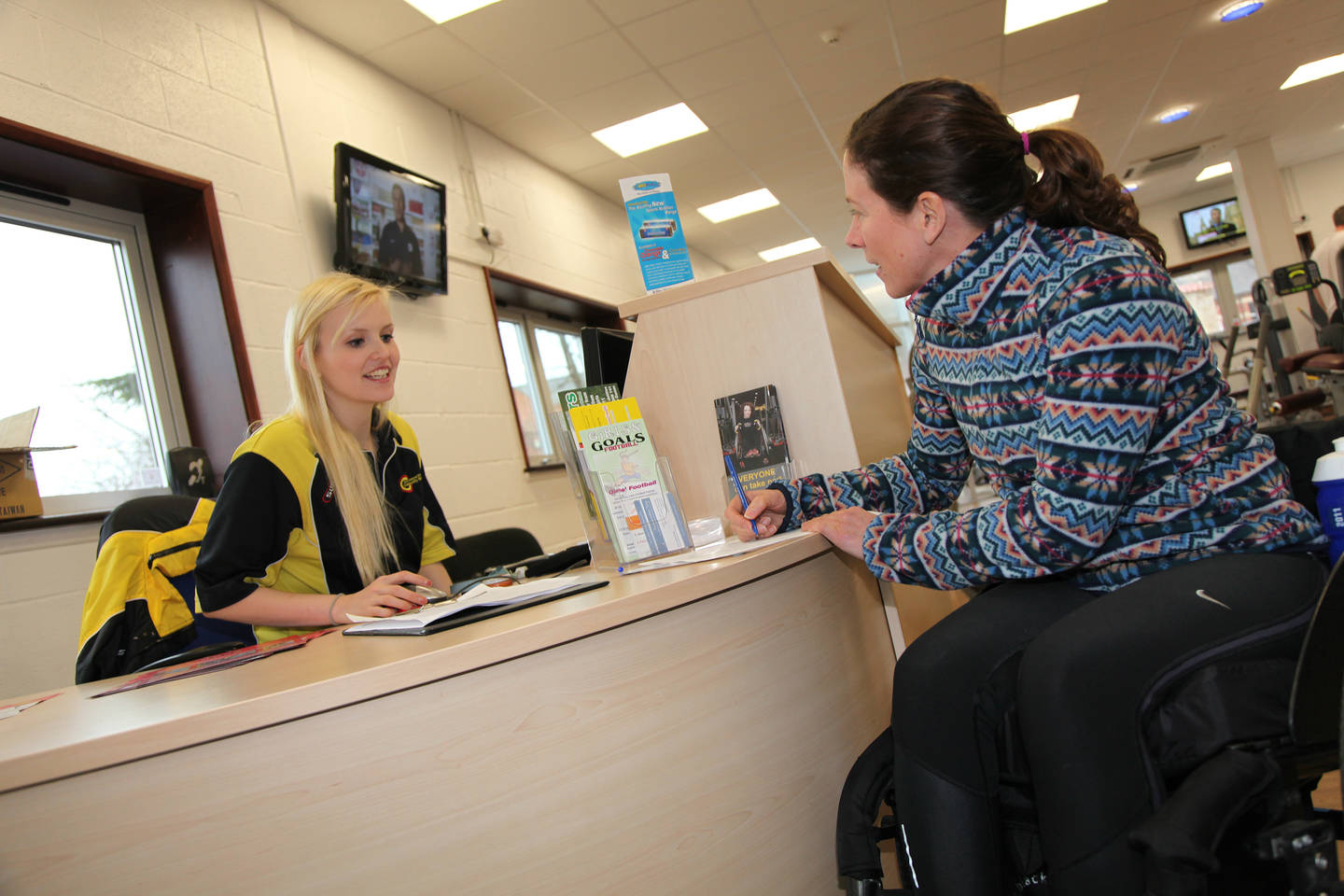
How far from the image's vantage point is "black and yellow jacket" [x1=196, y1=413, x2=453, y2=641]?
1648 millimetres

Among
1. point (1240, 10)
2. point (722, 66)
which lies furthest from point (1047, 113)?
point (722, 66)

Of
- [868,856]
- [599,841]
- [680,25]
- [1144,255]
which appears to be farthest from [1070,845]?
[680,25]

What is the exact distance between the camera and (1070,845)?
90 centimetres

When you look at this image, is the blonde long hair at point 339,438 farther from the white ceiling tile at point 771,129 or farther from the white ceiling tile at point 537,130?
the white ceiling tile at point 771,129

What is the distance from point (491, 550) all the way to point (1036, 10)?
178 inches

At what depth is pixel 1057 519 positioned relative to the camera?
39.3 inches

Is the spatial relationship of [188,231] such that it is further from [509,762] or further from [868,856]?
[868,856]

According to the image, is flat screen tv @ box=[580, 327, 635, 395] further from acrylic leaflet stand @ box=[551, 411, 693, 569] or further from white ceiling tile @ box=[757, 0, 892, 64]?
white ceiling tile @ box=[757, 0, 892, 64]

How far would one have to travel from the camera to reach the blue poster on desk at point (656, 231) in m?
1.74

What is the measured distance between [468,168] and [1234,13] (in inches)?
191

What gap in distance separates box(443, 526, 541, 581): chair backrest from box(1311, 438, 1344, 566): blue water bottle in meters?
1.95

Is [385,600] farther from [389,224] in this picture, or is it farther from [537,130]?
[537,130]

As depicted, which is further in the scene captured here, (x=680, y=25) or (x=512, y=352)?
(x=512, y=352)

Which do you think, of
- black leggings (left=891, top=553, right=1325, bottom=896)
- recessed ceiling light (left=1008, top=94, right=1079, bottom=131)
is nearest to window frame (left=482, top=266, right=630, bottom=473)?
black leggings (left=891, top=553, right=1325, bottom=896)
